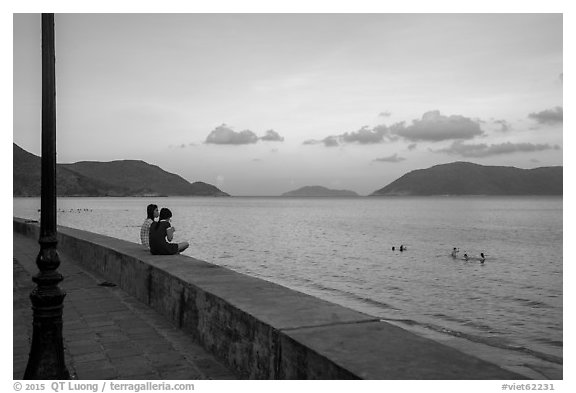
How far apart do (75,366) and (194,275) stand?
6.09 feet

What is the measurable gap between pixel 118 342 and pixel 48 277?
5.28 feet

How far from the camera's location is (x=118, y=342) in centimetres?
559

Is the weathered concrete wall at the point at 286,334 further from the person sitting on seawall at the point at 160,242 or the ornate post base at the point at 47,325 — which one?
the ornate post base at the point at 47,325

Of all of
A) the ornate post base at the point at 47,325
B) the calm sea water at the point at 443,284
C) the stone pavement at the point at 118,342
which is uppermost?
→ the ornate post base at the point at 47,325

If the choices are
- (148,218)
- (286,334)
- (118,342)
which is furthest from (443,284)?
(286,334)

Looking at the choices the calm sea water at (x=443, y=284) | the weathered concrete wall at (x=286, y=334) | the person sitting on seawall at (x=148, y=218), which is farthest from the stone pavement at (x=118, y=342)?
the calm sea water at (x=443, y=284)

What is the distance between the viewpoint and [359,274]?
1033 inches

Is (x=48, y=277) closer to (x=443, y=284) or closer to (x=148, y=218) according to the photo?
(x=148, y=218)

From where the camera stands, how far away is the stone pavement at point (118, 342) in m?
4.69

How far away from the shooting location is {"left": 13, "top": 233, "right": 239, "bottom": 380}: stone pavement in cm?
469

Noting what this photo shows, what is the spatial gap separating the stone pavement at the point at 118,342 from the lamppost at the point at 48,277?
1.70 feet

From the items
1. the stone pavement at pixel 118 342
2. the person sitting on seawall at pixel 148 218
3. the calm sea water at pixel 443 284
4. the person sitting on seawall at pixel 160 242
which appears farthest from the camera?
the calm sea water at pixel 443 284

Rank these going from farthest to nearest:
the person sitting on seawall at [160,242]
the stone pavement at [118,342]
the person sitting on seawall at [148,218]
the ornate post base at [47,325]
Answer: the person sitting on seawall at [148,218], the person sitting on seawall at [160,242], the stone pavement at [118,342], the ornate post base at [47,325]

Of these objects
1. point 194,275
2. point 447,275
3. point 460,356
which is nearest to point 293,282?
point 447,275
